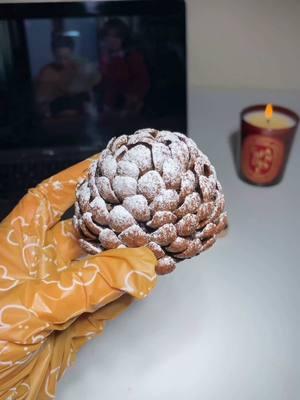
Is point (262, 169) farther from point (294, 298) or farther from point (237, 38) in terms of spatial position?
point (237, 38)

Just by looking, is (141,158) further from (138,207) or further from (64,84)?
(64,84)

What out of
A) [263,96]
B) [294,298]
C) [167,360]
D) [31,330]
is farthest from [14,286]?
[263,96]

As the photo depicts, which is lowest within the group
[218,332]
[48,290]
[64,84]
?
[218,332]

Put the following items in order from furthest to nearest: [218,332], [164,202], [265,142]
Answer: [265,142] < [218,332] < [164,202]

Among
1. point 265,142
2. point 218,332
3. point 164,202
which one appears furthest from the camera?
point 265,142

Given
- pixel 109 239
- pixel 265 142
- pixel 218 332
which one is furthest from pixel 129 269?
pixel 265 142

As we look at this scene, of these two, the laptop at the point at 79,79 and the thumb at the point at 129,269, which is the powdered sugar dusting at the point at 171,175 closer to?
the thumb at the point at 129,269

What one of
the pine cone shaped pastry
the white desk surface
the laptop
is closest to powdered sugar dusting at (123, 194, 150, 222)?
the pine cone shaped pastry

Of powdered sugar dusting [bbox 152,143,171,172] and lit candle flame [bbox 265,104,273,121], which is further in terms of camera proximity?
lit candle flame [bbox 265,104,273,121]

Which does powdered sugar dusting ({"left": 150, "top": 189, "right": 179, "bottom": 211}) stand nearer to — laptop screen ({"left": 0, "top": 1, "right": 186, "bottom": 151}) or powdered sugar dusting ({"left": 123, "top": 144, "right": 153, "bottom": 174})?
powdered sugar dusting ({"left": 123, "top": 144, "right": 153, "bottom": 174})
